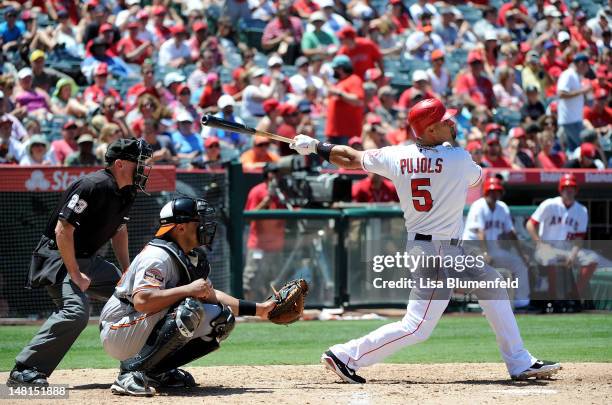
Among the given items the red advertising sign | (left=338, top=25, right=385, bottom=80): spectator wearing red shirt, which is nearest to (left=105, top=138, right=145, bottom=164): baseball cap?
the red advertising sign

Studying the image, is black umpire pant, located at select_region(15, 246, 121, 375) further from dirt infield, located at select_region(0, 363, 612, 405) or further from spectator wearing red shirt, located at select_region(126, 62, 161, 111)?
spectator wearing red shirt, located at select_region(126, 62, 161, 111)

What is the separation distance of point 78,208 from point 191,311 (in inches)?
43.3

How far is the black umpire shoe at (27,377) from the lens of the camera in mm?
6555

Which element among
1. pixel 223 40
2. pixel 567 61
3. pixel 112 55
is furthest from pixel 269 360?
pixel 567 61

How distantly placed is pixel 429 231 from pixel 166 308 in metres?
1.74

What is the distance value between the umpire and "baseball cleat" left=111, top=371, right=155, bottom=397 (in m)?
0.49

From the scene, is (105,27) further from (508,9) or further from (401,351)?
(508,9)

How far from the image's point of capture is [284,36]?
56.7 ft

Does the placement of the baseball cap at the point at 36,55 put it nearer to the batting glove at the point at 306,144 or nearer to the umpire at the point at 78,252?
the umpire at the point at 78,252

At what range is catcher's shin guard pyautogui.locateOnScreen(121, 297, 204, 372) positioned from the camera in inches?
244

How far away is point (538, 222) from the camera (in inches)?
497

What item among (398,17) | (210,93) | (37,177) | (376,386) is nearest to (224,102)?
(210,93)

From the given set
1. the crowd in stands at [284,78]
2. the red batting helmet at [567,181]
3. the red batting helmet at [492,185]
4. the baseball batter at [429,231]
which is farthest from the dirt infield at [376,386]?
the crowd in stands at [284,78]

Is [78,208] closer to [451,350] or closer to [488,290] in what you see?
[488,290]
